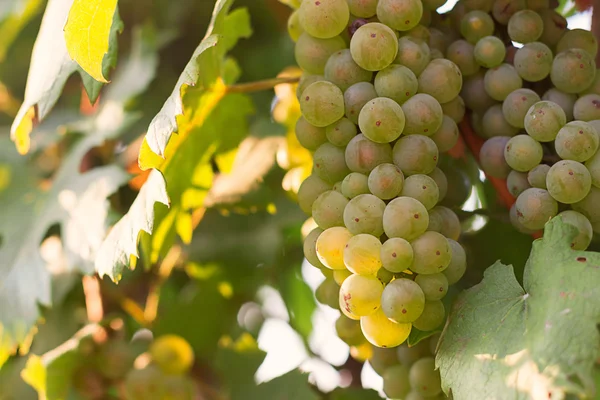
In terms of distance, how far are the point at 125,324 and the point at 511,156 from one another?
63 centimetres

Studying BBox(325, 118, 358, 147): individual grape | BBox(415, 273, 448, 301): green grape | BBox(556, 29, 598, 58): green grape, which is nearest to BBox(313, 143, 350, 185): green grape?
BBox(325, 118, 358, 147): individual grape

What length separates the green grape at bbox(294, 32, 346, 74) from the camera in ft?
1.86

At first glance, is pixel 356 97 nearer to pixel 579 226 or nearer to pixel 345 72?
pixel 345 72

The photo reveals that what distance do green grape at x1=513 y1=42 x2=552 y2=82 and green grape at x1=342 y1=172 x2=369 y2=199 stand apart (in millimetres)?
172

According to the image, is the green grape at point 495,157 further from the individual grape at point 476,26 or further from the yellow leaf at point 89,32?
the yellow leaf at point 89,32

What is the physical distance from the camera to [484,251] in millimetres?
646

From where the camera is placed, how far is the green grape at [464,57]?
1.91ft

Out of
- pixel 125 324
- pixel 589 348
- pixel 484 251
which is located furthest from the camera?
pixel 125 324

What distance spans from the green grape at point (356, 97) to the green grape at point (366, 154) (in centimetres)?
2

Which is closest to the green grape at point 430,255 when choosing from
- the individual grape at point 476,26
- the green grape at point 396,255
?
the green grape at point 396,255

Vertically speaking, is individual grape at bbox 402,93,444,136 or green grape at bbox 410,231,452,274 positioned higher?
individual grape at bbox 402,93,444,136

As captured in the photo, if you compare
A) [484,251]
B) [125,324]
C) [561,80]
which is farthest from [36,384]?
[561,80]

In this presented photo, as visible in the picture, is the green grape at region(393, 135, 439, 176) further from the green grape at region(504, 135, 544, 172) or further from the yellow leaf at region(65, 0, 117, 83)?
the yellow leaf at region(65, 0, 117, 83)

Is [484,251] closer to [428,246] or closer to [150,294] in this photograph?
[428,246]
